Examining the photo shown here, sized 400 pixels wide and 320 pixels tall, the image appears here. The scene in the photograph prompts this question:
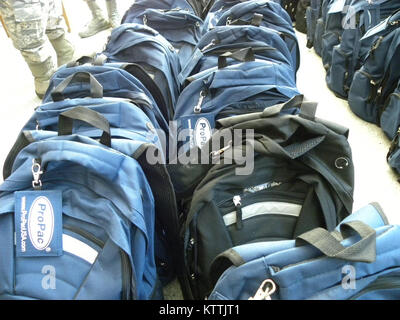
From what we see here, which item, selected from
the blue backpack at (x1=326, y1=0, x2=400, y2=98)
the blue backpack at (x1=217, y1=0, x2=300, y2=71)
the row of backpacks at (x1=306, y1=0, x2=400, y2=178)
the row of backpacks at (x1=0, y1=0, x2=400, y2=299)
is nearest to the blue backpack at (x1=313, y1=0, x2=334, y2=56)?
the row of backpacks at (x1=306, y1=0, x2=400, y2=178)

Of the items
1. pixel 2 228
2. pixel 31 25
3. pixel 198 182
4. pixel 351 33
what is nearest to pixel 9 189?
pixel 2 228

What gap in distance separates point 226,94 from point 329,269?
561 millimetres

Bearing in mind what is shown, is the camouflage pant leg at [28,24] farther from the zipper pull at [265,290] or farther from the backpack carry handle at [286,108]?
the zipper pull at [265,290]

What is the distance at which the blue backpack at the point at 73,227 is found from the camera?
620 mm

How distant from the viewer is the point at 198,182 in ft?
2.69

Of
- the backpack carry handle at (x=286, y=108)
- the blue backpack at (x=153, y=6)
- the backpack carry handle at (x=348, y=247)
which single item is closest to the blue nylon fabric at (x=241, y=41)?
the backpack carry handle at (x=286, y=108)

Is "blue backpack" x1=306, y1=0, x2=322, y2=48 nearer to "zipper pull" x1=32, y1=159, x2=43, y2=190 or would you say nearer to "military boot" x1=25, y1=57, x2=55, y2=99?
"military boot" x1=25, y1=57, x2=55, y2=99

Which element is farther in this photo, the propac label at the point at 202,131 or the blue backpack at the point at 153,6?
the blue backpack at the point at 153,6

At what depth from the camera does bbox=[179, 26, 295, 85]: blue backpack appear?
1.11 m

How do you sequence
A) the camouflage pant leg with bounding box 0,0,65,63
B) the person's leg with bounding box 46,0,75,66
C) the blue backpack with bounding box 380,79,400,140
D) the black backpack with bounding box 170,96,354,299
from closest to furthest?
the black backpack with bounding box 170,96,354,299 → the blue backpack with bounding box 380,79,400,140 → the camouflage pant leg with bounding box 0,0,65,63 → the person's leg with bounding box 46,0,75,66

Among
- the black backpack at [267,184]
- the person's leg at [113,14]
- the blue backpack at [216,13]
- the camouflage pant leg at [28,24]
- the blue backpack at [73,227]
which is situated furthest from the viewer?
the person's leg at [113,14]

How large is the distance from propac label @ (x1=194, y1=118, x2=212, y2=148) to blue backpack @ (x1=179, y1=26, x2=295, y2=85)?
0.85 ft

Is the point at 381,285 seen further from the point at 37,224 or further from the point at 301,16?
the point at 301,16

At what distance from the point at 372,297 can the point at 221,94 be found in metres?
0.62
